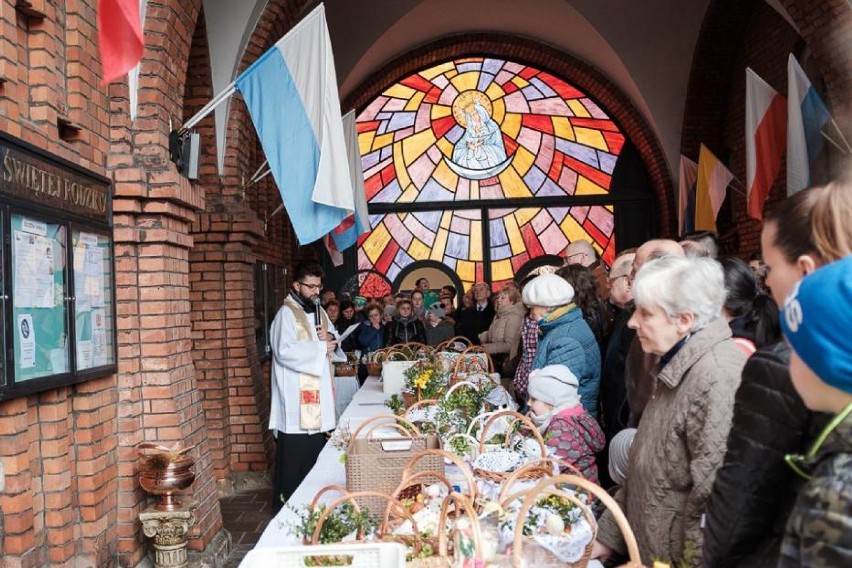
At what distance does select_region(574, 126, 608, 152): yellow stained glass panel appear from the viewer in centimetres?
1458

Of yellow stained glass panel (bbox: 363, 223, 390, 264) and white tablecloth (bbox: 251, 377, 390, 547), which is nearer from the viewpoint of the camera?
white tablecloth (bbox: 251, 377, 390, 547)

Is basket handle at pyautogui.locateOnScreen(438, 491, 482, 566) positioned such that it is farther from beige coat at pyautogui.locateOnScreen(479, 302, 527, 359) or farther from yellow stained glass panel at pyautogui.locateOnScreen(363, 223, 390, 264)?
yellow stained glass panel at pyautogui.locateOnScreen(363, 223, 390, 264)

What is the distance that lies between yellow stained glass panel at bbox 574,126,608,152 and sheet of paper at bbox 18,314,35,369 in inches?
492

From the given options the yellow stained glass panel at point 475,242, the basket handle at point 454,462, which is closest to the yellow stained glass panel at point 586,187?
the yellow stained glass panel at point 475,242

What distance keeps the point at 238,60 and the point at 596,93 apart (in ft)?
28.1

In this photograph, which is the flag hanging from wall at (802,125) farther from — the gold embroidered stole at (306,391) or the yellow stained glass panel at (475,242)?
the yellow stained glass panel at (475,242)

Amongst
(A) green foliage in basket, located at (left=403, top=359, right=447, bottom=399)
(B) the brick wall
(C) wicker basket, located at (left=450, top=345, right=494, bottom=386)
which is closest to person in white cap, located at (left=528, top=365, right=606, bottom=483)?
(A) green foliage in basket, located at (left=403, top=359, right=447, bottom=399)

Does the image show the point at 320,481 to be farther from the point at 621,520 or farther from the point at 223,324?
the point at 223,324

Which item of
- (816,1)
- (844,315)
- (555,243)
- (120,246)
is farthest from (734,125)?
(844,315)

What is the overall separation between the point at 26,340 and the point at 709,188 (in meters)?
9.43

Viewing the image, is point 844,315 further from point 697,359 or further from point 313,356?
point 313,356

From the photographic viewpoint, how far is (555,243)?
14641 millimetres

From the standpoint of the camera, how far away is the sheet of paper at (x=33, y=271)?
3283mm

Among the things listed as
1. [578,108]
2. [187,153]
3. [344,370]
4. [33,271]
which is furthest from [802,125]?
[578,108]
